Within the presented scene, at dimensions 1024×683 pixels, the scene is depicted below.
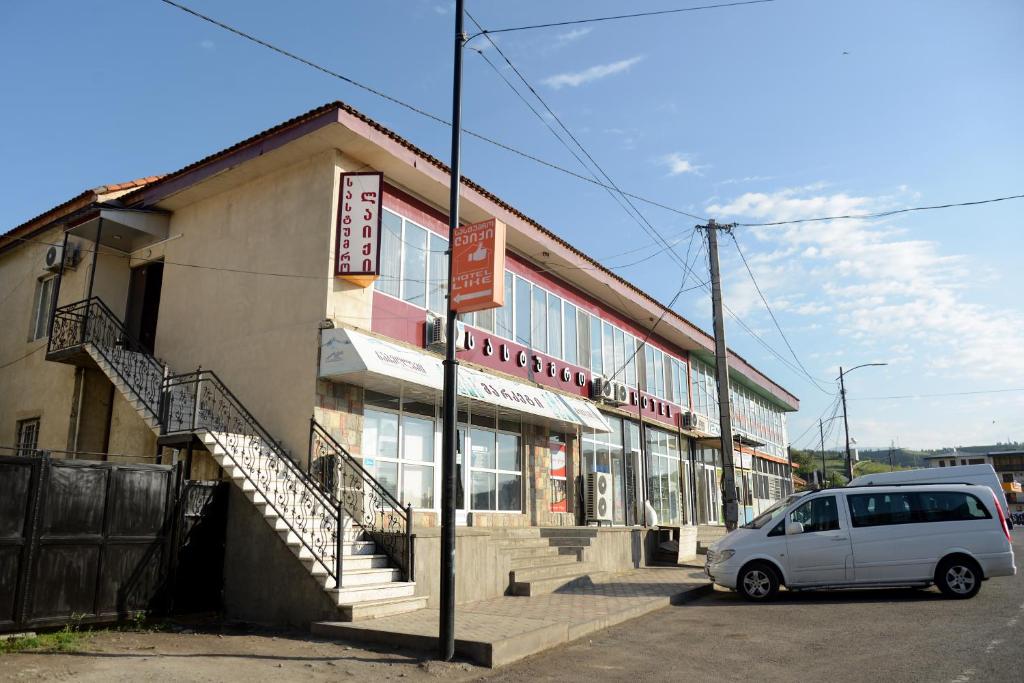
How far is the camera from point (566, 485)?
19344 millimetres

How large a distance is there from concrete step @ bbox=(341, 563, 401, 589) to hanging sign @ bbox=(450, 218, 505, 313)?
4053 millimetres

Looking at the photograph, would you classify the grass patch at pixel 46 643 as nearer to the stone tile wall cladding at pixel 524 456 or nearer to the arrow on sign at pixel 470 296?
the stone tile wall cladding at pixel 524 456

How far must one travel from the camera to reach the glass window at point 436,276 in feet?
49.7

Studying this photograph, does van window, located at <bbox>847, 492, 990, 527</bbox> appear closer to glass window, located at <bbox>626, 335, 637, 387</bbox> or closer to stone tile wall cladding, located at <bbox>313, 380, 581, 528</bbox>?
stone tile wall cladding, located at <bbox>313, 380, 581, 528</bbox>

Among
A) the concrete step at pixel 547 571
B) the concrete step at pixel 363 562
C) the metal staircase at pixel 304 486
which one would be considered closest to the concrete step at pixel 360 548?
the metal staircase at pixel 304 486

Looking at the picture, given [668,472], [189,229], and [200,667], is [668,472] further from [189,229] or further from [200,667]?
[200,667]

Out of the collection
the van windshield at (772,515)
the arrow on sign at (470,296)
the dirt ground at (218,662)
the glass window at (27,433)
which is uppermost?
the arrow on sign at (470,296)

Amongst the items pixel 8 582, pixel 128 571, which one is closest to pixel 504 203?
pixel 128 571

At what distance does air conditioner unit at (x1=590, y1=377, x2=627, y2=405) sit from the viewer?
21.1 meters

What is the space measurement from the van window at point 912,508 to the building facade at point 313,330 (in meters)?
6.98

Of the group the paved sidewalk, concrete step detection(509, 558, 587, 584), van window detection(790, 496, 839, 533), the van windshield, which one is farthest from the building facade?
van window detection(790, 496, 839, 533)

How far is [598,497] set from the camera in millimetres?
19922

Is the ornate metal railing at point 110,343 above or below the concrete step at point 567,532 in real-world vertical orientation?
above

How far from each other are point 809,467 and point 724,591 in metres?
91.3
